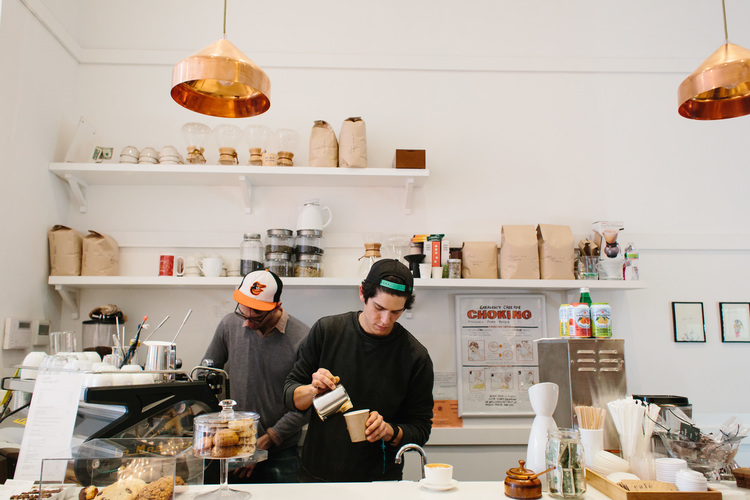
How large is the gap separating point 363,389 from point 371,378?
2.1 inches

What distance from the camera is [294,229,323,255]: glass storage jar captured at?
316 centimetres

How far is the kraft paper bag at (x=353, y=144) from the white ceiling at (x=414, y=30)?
66cm

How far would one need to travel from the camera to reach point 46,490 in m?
1.42

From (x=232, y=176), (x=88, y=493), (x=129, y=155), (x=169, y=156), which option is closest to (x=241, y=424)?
(x=88, y=493)

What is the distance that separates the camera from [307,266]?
315 cm

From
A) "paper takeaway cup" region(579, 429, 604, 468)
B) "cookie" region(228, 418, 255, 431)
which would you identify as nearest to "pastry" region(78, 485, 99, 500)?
"cookie" region(228, 418, 255, 431)

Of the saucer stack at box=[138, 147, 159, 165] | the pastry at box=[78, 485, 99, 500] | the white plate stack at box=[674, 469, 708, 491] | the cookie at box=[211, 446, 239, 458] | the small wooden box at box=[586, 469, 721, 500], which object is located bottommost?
the small wooden box at box=[586, 469, 721, 500]

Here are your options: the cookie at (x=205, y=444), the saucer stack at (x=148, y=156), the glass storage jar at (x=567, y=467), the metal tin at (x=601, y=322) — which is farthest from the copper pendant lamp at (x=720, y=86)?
the saucer stack at (x=148, y=156)

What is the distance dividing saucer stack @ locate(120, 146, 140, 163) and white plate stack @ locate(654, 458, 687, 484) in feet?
9.74

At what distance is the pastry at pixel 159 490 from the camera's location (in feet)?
4.61

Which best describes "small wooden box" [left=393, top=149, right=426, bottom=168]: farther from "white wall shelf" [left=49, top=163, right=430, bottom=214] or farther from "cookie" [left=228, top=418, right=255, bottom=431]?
"cookie" [left=228, top=418, right=255, bottom=431]

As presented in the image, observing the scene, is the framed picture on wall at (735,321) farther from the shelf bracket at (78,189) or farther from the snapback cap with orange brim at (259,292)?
the shelf bracket at (78,189)

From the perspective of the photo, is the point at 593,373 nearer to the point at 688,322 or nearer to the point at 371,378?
the point at 371,378

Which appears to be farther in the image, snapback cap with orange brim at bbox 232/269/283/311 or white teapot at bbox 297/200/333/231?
white teapot at bbox 297/200/333/231
